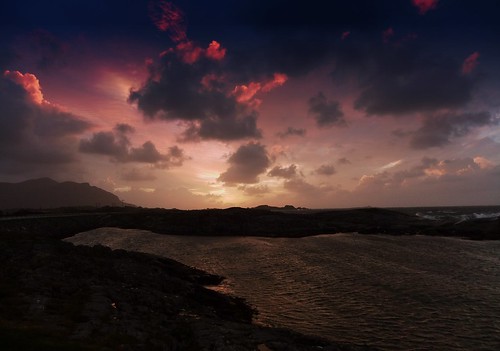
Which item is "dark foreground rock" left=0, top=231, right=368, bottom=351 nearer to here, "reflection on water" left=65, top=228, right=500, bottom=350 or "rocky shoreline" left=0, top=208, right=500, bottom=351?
"rocky shoreline" left=0, top=208, right=500, bottom=351

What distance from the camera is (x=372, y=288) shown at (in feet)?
127

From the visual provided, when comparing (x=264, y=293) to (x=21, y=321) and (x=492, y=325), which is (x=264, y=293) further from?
(x=21, y=321)

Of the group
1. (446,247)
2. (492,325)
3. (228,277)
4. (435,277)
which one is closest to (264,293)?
(228,277)

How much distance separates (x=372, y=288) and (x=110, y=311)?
28.3 metres

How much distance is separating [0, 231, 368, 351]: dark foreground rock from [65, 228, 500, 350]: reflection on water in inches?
218

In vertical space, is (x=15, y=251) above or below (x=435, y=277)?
above

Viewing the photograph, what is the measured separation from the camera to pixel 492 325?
27766mm

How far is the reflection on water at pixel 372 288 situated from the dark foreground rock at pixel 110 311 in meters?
5.53

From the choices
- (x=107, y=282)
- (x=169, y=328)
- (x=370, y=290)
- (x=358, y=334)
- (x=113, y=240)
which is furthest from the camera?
(x=113, y=240)

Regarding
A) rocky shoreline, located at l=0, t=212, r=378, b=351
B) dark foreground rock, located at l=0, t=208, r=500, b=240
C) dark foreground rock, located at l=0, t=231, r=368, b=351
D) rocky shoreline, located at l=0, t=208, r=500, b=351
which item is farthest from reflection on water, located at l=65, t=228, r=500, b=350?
dark foreground rock, located at l=0, t=208, r=500, b=240

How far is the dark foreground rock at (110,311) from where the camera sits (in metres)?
18.2

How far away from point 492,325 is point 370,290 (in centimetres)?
1189

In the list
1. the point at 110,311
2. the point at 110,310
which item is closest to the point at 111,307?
the point at 110,310

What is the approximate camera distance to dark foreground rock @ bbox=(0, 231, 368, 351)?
18.2 meters
